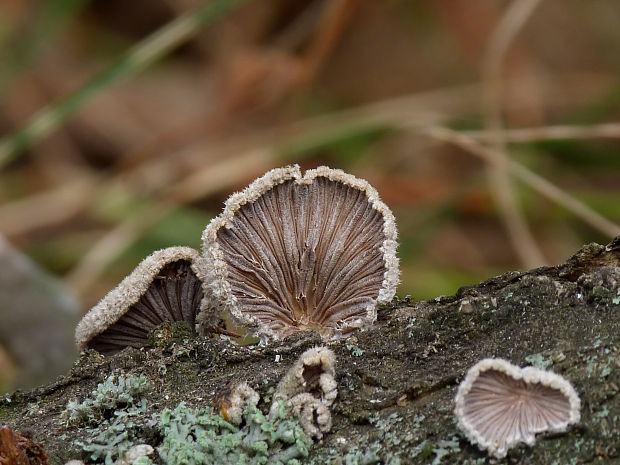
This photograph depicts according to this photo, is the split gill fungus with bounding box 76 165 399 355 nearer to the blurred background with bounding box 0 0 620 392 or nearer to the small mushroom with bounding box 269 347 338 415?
the small mushroom with bounding box 269 347 338 415

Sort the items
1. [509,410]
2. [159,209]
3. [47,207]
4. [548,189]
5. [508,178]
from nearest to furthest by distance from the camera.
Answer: [509,410], [548,189], [508,178], [159,209], [47,207]

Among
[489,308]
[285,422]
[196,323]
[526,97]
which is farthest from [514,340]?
[526,97]

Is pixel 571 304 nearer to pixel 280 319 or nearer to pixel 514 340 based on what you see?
pixel 514 340

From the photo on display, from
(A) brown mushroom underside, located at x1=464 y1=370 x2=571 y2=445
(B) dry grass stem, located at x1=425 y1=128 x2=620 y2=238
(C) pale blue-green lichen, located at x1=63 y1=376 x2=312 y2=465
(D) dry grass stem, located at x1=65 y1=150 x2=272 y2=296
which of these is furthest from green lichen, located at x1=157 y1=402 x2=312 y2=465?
(D) dry grass stem, located at x1=65 y1=150 x2=272 y2=296

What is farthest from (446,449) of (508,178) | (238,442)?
(508,178)

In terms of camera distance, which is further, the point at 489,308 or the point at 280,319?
the point at 280,319

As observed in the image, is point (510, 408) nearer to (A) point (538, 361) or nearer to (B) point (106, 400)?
(A) point (538, 361)
